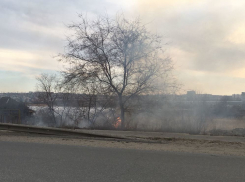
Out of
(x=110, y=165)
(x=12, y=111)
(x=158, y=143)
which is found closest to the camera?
(x=110, y=165)

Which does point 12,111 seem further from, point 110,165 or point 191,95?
point 110,165

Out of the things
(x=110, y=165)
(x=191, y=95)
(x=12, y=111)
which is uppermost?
(x=191, y=95)

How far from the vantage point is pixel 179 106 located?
46.6 ft

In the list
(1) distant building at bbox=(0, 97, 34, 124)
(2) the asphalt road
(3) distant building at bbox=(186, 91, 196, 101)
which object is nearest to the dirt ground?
(2) the asphalt road

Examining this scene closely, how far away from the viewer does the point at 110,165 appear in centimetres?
499

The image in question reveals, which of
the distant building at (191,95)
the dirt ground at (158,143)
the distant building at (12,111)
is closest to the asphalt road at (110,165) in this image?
the dirt ground at (158,143)

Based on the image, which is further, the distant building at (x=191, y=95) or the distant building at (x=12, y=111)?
the distant building at (x=12, y=111)

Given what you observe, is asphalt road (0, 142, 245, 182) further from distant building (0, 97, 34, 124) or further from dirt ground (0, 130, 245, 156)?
distant building (0, 97, 34, 124)

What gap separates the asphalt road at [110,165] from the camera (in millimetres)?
4258

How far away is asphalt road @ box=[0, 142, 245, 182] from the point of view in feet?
14.0

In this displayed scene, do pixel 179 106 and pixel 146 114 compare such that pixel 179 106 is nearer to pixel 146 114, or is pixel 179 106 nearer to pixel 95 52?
pixel 146 114

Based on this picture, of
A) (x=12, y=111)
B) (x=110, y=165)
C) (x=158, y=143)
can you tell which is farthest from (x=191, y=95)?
(x=12, y=111)

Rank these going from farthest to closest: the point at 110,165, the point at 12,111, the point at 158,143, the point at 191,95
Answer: the point at 12,111 → the point at 191,95 → the point at 158,143 → the point at 110,165

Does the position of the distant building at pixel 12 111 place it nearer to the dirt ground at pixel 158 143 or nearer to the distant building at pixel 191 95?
the dirt ground at pixel 158 143
